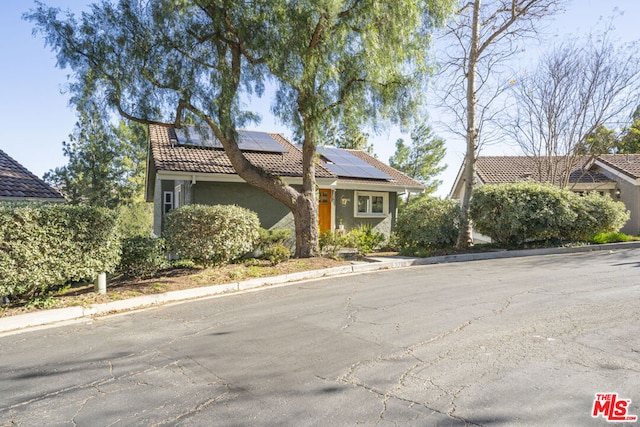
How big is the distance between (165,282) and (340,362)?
569cm

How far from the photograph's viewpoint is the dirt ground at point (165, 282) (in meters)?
6.76

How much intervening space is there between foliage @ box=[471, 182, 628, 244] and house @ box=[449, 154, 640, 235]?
498 cm

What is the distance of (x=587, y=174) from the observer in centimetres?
2375

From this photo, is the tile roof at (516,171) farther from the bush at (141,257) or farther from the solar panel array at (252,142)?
the bush at (141,257)

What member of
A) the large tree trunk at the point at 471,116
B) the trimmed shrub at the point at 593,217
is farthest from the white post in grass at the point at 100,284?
the trimmed shrub at the point at 593,217

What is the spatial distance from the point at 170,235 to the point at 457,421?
833 centimetres

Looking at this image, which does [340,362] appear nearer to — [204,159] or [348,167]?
[204,159]

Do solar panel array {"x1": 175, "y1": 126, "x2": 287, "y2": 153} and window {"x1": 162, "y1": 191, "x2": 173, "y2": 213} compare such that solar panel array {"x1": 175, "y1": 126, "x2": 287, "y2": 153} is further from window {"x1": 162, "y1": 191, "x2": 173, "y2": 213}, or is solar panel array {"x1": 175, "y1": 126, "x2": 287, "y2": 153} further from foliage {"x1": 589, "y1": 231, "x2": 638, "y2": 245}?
foliage {"x1": 589, "y1": 231, "x2": 638, "y2": 245}

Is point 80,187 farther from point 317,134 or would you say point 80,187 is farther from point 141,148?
point 317,134

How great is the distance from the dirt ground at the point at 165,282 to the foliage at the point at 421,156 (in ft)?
74.3

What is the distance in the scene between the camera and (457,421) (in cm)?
297

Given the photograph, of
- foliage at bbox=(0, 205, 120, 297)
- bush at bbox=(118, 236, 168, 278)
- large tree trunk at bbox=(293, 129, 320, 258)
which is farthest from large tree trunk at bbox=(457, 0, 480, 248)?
foliage at bbox=(0, 205, 120, 297)

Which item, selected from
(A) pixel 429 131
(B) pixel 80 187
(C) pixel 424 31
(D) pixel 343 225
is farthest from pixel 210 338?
(B) pixel 80 187

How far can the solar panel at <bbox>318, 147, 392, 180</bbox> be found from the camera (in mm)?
17156
